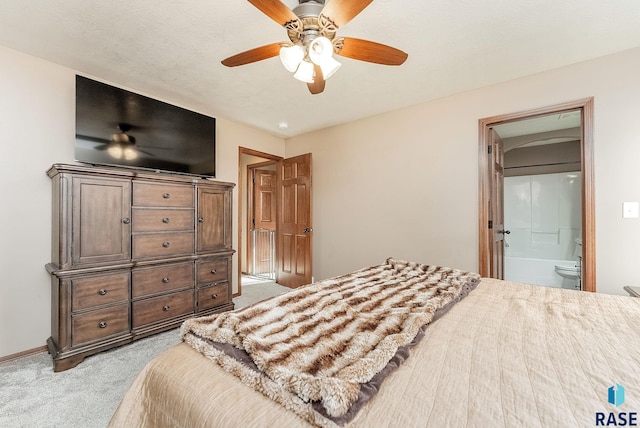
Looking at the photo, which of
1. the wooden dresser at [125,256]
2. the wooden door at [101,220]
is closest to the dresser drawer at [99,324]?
the wooden dresser at [125,256]

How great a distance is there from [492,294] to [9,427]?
281 centimetres

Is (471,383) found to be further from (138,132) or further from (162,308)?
(138,132)

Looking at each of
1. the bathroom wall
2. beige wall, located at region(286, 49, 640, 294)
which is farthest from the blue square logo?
the bathroom wall

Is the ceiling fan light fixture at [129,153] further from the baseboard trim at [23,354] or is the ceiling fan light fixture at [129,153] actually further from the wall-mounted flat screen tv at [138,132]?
the baseboard trim at [23,354]

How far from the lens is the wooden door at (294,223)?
3.82m

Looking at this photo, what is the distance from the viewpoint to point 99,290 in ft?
6.84

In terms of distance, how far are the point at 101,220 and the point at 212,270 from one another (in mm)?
1105

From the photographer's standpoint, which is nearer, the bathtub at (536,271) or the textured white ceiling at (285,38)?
the textured white ceiling at (285,38)

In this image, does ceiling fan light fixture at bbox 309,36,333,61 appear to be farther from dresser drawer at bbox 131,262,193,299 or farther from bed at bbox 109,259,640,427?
dresser drawer at bbox 131,262,193,299

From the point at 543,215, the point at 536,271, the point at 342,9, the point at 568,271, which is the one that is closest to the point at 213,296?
the point at 342,9

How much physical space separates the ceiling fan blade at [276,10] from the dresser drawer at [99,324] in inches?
95.8

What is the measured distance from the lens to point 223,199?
2994 millimetres

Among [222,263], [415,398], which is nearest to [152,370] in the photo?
[415,398]

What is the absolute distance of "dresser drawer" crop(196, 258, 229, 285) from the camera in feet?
8.99
